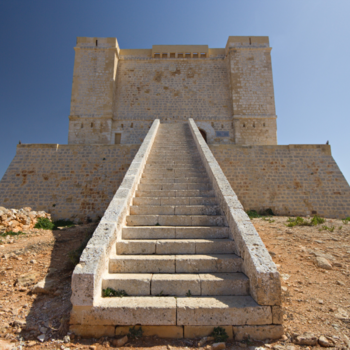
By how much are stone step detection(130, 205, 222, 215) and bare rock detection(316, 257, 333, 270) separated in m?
2.14

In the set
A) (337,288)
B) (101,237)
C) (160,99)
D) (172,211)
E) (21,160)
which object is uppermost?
(160,99)

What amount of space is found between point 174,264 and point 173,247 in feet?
1.08

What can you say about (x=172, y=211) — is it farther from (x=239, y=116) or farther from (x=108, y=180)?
(x=239, y=116)

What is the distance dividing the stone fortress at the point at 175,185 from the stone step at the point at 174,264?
0.05 feet

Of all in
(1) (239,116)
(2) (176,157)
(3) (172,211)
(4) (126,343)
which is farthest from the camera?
(1) (239,116)

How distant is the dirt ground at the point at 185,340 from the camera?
2.51 m

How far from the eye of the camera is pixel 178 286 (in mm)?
2969

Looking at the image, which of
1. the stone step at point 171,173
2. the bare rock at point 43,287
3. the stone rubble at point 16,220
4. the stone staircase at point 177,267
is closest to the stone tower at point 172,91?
the stone rubble at point 16,220

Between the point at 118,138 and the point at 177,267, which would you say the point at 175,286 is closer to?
the point at 177,267

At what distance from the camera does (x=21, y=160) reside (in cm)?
1022

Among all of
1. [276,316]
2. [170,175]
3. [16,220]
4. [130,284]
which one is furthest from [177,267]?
[16,220]

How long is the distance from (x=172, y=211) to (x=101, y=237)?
1.64m

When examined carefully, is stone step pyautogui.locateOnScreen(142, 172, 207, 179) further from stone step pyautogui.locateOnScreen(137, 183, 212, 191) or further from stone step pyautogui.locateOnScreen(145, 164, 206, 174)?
stone step pyautogui.locateOnScreen(137, 183, 212, 191)

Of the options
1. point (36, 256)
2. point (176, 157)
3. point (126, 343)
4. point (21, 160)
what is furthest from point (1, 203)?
point (126, 343)
